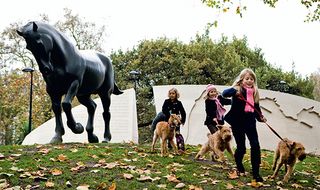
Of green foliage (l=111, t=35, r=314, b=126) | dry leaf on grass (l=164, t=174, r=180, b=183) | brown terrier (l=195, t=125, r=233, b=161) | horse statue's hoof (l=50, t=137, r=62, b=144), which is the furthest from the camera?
green foliage (l=111, t=35, r=314, b=126)

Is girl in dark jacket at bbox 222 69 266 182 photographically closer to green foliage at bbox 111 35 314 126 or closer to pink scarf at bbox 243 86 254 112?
pink scarf at bbox 243 86 254 112

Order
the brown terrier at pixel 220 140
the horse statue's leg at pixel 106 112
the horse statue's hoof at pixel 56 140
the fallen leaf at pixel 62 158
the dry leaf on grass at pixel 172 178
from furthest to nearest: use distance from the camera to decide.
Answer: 1. the horse statue's leg at pixel 106 112
2. the horse statue's hoof at pixel 56 140
3. the fallen leaf at pixel 62 158
4. the brown terrier at pixel 220 140
5. the dry leaf on grass at pixel 172 178

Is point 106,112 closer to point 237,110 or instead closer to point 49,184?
point 237,110

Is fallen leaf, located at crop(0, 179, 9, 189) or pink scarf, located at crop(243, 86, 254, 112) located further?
pink scarf, located at crop(243, 86, 254, 112)

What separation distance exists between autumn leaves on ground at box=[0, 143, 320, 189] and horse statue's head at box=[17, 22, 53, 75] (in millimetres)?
1885

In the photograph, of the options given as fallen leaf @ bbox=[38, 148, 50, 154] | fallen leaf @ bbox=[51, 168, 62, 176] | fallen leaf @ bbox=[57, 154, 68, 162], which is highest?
fallen leaf @ bbox=[38, 148, 50, 154]

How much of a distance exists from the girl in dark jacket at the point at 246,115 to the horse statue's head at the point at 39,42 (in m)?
4.33

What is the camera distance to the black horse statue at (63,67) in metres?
9.70

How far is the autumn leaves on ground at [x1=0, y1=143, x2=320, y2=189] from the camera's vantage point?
667 cm

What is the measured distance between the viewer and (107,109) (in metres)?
13.0

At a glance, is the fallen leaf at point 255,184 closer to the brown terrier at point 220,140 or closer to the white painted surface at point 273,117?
the brown terrier at point 220,140

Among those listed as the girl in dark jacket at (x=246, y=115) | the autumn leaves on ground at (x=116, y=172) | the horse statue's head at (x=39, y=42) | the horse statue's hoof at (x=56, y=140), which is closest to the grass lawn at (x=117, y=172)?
the autumn leaves on ground at (x=116, y=172)

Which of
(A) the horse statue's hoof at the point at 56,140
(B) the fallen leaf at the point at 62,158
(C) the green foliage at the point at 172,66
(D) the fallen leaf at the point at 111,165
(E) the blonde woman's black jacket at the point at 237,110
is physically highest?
(C) the green foliage at the point at 172,66

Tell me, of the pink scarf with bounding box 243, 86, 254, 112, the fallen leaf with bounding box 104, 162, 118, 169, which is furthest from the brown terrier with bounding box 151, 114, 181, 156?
the pink scarf with bounding box 243, 86, 254, 112
